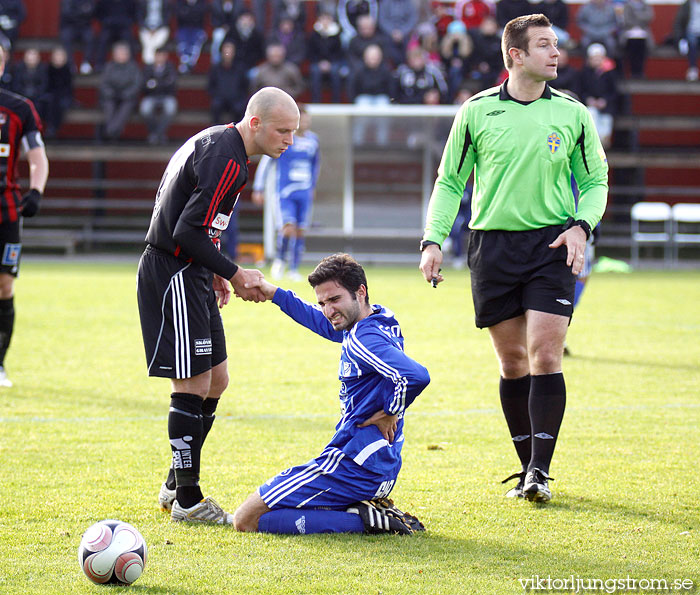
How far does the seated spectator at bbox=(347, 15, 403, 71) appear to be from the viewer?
21766 mm

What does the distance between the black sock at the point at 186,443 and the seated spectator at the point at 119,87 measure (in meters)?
18.4

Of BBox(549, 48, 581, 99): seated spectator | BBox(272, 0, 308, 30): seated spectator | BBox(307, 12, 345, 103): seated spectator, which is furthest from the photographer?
BBox(272, 0, 308, 30): seated spectator

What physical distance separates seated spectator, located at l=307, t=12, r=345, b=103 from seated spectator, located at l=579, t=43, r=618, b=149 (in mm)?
5195

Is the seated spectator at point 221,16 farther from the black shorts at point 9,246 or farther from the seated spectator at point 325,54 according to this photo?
the black shorts at point 9,246

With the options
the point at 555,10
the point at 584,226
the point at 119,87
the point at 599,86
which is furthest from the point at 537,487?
the point at 119,87

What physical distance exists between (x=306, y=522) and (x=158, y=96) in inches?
742

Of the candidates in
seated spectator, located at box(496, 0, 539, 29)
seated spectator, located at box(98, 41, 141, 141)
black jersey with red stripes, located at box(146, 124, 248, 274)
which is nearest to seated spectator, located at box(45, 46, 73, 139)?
seated spectator, located at box(98, 41, 141, 141)

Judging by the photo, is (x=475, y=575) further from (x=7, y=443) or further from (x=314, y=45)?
(x=314, y=45)

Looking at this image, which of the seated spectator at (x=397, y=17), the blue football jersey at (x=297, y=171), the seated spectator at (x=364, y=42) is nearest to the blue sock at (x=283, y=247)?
the blue football jersey at (x=297, y=171)

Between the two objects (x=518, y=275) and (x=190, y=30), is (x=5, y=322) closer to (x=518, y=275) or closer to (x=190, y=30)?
(x=518, y=275)

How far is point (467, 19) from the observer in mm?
22719

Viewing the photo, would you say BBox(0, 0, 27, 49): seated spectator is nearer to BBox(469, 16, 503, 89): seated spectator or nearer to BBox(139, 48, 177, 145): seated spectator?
BBox(139, 48, 177, 145): seated spectator

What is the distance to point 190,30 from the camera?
23.3 m

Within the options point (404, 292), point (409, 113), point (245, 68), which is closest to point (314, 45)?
point (245, 68)
